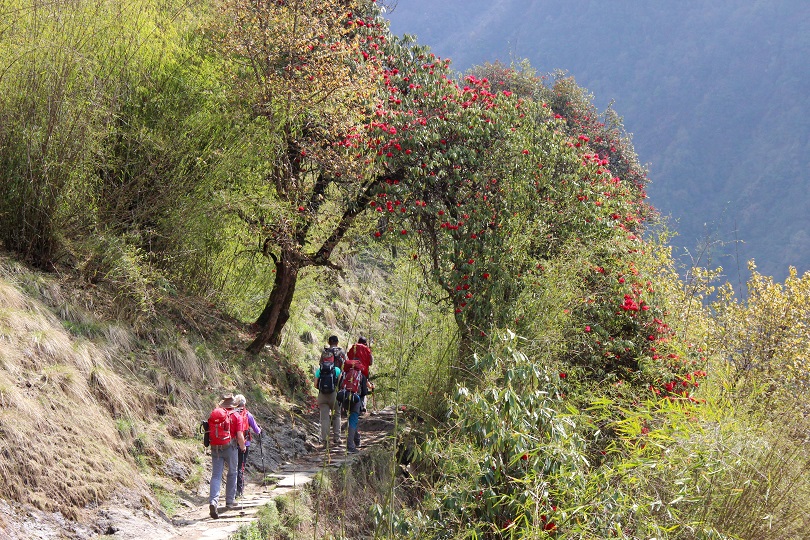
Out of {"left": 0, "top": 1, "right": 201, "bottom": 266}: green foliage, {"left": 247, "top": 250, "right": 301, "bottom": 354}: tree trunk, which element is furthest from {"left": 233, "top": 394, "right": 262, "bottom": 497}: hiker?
{"left": 247, "top": 250, "right": 301, "bottom": 354}: tree trunk

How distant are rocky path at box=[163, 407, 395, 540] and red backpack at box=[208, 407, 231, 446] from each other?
59 cm

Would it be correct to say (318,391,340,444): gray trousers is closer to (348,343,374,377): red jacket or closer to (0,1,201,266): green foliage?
(348,343,374,377): red jacket

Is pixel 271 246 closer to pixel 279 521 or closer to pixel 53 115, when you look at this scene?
pixel 53 115

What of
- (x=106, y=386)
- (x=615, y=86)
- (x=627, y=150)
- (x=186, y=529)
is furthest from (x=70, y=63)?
(x=615, y=86)

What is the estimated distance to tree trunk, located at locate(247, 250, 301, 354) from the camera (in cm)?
1212

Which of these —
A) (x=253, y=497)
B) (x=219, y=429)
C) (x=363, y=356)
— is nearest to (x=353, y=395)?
(x=363, y=356)

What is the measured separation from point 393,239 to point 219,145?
2737 millimetres

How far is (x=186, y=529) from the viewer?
6.99m

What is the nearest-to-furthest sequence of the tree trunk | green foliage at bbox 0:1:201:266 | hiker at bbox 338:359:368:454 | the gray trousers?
1. green foliage at bbox 0:1:201:266
2. hiker at bbox 338:359:368:454
3. the gray trousers
4. the tree trunk

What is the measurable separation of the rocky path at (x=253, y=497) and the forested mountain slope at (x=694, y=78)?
36.5 metres

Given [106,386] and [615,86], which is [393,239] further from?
[615,86]

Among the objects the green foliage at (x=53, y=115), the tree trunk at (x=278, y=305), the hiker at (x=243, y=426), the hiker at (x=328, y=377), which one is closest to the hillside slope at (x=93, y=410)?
the hiker at (x=243, y=426)

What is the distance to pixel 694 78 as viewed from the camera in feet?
234

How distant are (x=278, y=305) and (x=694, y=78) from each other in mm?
68630
